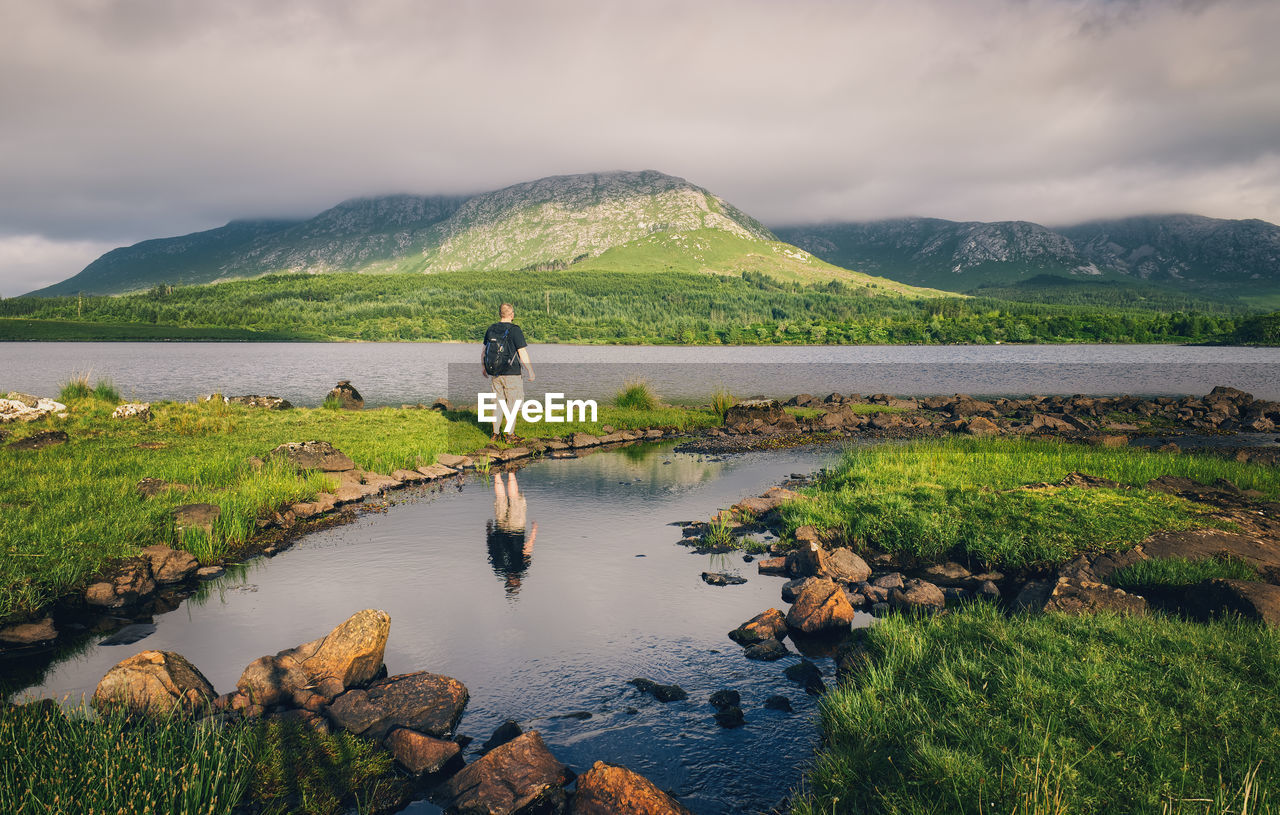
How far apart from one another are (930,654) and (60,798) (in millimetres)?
9333

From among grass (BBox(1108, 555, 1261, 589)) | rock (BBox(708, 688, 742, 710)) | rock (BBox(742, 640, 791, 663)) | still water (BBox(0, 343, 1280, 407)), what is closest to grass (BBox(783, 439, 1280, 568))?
grass (BBox(1108, 555, 1261, 589))

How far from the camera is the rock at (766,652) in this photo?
10.0 meters

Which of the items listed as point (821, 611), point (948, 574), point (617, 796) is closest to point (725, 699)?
point (617, 796)

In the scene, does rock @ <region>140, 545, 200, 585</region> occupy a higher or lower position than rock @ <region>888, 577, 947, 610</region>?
higher

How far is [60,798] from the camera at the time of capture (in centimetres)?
530

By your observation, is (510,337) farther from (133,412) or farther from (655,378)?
(655,378)

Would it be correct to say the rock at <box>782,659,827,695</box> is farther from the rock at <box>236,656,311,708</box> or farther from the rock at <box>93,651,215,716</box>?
the rock at <box>93,651,215,716</box>

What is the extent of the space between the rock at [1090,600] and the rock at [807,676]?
3635mm

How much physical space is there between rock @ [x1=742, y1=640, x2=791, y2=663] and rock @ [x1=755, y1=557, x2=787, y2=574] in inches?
153

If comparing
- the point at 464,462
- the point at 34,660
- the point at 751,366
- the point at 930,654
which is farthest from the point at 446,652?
the point at 751,366

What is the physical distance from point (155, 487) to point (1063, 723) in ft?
61.7

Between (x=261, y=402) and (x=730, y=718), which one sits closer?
(x=730, y=718)

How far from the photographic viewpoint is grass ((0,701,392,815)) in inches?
216

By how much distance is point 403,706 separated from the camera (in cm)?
801
